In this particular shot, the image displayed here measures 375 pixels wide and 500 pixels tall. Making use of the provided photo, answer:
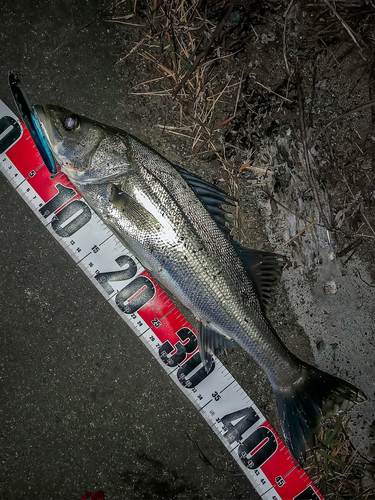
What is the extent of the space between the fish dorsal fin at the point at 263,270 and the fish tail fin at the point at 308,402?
1.91 feet

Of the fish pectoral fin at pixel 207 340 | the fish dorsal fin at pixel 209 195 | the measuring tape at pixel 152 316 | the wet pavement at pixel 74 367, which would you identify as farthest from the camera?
the wet pavement at pixel 74 367

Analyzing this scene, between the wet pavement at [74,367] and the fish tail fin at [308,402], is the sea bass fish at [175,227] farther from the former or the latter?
the wet pavement at [74,367]

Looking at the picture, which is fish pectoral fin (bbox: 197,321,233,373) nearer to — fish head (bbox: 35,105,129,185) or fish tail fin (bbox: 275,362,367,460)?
fish tail fin (bbox: 275,362,367,460)

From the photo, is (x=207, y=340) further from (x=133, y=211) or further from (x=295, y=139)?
(x=295, y=139)

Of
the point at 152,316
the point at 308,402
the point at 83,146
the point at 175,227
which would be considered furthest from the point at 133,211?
the point at 308,402

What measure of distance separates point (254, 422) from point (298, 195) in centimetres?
175

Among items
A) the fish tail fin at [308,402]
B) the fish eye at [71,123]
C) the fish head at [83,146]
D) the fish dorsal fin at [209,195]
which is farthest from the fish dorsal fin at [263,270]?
the fish eye at [71,123]

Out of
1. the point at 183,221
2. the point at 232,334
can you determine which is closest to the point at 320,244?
the point at 232,334

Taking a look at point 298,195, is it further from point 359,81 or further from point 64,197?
point 64,197

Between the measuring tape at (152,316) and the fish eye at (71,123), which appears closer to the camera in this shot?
the fish eye at (71,123)

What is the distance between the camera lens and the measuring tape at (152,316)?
2.71m

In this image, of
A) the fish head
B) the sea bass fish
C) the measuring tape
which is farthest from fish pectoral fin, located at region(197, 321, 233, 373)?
the fish head

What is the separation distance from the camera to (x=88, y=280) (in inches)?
113

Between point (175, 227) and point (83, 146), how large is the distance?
0.74 meters
